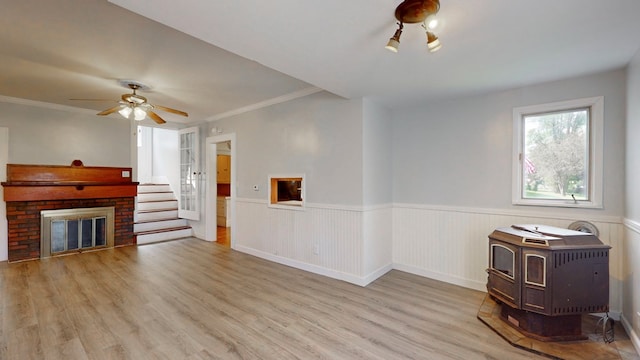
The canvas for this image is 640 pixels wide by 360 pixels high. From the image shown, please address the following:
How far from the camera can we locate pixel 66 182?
4.53 meters

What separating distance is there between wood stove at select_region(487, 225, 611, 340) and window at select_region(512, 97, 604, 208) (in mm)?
677

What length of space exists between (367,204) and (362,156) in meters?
0.59

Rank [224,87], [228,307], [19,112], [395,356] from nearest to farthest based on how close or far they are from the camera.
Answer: [395,356] → [228,307] → [224,87] → [19,112]

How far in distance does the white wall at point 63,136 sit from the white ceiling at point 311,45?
1.05 meters

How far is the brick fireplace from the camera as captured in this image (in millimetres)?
4207

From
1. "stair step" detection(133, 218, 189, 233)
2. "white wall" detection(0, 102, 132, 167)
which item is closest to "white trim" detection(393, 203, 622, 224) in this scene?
"stair step" detection(133, 218, 189, 233)

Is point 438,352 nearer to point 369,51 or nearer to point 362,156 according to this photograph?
point 362,156

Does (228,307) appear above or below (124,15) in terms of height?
below

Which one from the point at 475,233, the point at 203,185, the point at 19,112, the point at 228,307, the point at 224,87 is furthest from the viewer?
the point at 203,185

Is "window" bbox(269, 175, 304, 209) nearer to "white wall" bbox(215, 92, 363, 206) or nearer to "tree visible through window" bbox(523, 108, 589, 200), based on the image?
"white wall" bbox(215, 92, 363, 206)

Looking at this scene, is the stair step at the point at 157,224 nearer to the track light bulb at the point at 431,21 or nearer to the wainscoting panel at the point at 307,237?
the wainscoting panel at the point at 307,237

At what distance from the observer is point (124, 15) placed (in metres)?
2.01

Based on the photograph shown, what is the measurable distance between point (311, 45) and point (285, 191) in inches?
108

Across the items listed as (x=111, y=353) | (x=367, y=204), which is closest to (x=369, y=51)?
(x=367, y=204)
